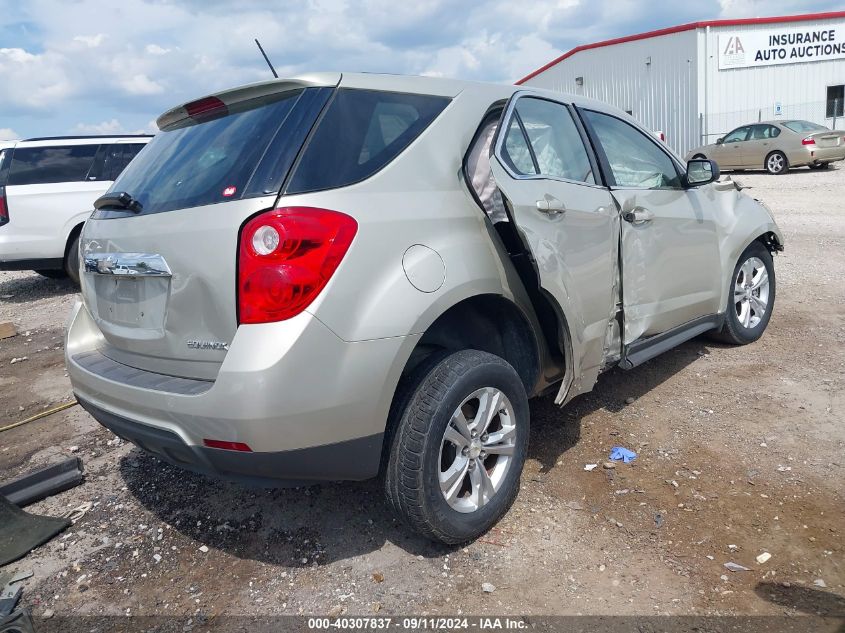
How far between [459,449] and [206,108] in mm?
1803

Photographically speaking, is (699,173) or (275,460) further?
(699,173)

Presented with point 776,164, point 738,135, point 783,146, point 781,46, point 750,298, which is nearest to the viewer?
point 750,298

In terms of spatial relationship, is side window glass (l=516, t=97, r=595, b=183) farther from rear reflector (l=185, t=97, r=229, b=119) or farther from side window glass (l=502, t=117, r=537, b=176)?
rear reflector (l=185, t=97, r=229, b=119)

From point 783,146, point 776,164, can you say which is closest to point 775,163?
point 776,164

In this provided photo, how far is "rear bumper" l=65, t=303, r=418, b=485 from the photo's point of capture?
2.18 meters

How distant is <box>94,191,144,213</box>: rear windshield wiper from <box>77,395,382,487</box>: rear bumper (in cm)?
90

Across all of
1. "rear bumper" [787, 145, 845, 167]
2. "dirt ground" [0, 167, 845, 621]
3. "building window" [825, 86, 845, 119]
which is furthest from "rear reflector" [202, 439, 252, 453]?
"building window" [825, 86, 845, 119]

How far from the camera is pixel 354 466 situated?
94.1 inches

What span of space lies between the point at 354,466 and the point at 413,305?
24.3 inches

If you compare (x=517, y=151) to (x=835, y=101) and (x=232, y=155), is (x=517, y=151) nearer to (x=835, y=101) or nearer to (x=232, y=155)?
(x=232, y=155)

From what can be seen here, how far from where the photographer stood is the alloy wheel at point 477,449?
2666 mm

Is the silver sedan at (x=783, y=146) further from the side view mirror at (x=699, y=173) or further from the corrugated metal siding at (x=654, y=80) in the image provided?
the side view mirror at (x=699, y=173)

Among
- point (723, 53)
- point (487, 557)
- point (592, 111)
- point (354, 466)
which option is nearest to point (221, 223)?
point (354, 466)

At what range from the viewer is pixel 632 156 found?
3.97 meters
